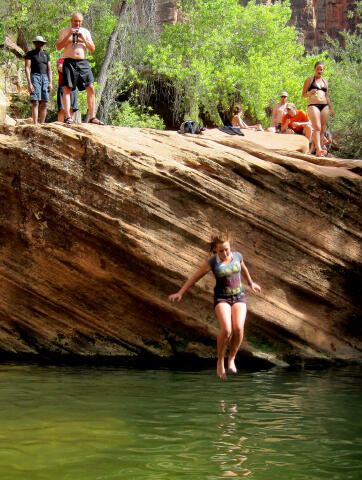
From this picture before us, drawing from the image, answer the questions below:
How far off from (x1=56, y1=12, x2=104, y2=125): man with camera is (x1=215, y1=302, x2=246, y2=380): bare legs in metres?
4.81

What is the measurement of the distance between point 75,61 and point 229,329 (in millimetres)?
6194

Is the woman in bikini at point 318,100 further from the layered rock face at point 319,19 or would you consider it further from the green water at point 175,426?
the layered rock face at point 319,19

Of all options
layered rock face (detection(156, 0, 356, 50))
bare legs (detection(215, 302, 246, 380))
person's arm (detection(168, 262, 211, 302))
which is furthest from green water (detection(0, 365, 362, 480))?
layered rock face (detection(156, 0, 356, 50))

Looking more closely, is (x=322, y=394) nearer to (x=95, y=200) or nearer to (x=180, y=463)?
(x=180, y=463)

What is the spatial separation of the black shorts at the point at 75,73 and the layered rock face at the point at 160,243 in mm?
1210

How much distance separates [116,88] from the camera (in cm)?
3033

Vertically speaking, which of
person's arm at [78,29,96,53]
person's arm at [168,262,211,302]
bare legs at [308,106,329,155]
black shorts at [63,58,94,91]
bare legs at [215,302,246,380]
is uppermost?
person's arm at [78,29,96,53]

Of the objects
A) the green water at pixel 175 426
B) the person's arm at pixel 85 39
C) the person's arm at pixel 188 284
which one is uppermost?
the person's arm at pixel 85 39

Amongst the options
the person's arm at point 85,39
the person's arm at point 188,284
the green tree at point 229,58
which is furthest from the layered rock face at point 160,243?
the green tree at point 229,58

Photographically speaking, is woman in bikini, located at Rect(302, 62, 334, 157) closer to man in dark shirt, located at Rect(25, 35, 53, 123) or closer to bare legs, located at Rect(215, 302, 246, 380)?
man in dark shirt, located at Rect(25, 35, 53, 123)

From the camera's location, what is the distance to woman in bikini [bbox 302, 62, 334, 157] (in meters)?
12.9

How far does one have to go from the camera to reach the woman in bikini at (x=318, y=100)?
42.4ft

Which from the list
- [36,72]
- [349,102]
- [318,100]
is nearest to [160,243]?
[318,100]

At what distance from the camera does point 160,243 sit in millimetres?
10898
